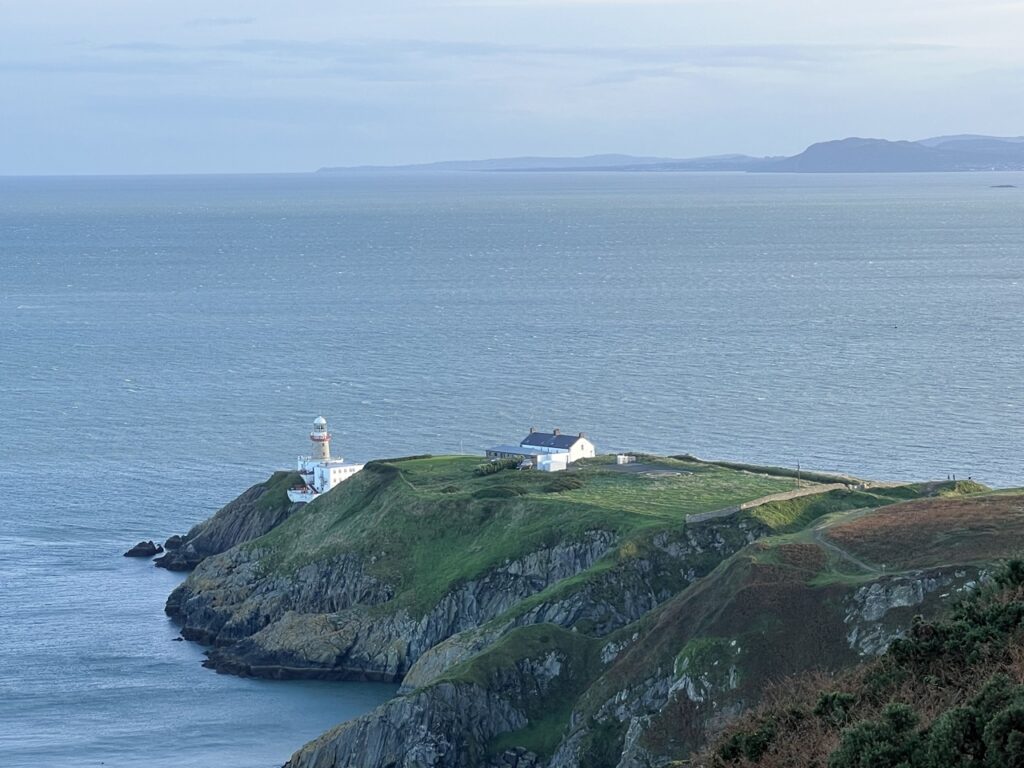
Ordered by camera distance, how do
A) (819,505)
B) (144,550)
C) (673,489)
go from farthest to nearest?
(144,550)
(673,489)
(819,505)

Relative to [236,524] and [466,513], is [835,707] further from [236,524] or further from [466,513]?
[236,524]

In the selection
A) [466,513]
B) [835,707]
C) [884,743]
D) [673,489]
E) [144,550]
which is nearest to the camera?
[884,743]

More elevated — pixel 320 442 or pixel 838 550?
pixel 838 550

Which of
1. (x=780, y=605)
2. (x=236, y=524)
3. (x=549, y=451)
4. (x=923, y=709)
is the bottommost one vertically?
(x=236, y=524)

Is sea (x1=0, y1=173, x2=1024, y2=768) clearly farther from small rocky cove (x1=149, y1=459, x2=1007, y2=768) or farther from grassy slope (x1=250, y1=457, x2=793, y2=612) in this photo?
grassy slope (x1=250, y1=457, x2=793, y2=612)

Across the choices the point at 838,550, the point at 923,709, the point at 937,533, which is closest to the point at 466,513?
the point at 838,550

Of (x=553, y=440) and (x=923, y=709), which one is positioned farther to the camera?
(x=553, y=440)

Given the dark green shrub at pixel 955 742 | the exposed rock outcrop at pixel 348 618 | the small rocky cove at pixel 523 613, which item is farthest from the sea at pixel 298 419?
the dark green shrub at pixel 955 742

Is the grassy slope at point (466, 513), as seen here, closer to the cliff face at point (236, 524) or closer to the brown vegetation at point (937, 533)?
the cliff face at point (236, 524)

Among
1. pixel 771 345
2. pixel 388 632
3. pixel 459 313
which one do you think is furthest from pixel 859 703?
pixel 459 313
